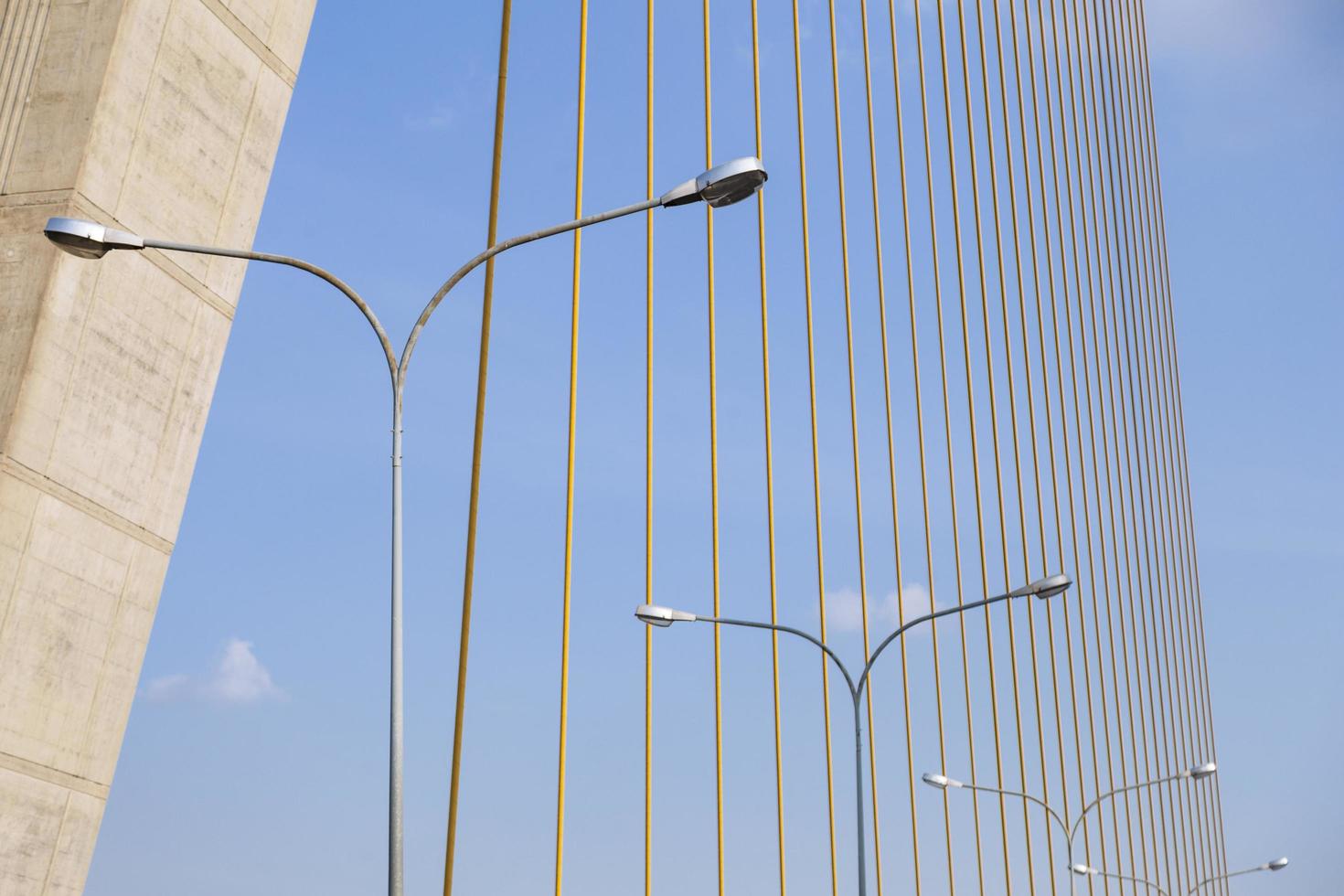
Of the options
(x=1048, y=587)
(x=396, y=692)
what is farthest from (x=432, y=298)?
(x=1048, y=587)

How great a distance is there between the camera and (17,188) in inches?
435

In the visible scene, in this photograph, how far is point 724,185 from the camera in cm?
885

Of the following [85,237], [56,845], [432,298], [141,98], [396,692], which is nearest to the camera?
[396,692]

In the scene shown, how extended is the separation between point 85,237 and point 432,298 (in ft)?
6.27

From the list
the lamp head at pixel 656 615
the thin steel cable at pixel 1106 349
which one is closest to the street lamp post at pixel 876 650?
the lamp head at pixel 656 615

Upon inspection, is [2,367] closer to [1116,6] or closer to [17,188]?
[17,188]

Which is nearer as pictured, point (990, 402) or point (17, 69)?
point (17, 69)

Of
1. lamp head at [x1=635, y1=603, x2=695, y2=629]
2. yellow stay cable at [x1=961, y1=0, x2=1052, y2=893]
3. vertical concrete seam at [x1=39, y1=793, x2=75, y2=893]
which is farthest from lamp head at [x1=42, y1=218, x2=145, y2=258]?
yellow stay cable at [x1=961, y1=0, x2=1052, y2=893]

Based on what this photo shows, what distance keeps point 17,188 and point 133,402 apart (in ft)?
5.52

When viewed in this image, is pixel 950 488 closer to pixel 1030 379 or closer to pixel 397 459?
pixel 1030 379

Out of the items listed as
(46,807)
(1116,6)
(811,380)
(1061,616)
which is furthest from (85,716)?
(1116,6)

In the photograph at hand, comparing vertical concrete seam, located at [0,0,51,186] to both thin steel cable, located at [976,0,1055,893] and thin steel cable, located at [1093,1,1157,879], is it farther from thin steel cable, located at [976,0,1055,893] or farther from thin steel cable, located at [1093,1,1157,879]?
thin steel cable, located at [1093,1,1157,879]

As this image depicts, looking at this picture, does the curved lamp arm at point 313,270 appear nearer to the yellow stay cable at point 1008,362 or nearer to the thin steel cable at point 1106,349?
→ the yellow stay cable at point 1008,362

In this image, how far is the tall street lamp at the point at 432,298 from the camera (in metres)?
7.50
